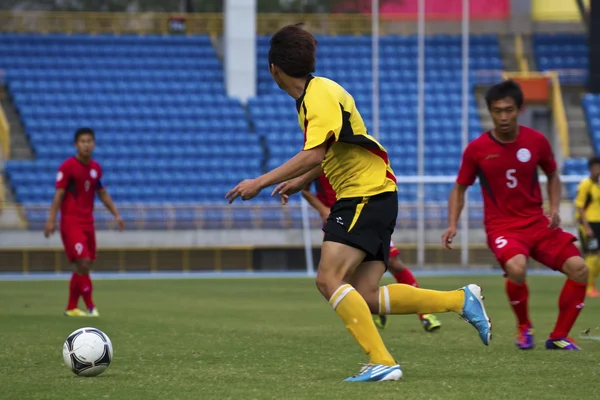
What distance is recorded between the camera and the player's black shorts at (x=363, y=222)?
650 centimetres

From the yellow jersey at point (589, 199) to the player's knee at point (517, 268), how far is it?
8407 mm

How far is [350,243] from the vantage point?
6.49 m

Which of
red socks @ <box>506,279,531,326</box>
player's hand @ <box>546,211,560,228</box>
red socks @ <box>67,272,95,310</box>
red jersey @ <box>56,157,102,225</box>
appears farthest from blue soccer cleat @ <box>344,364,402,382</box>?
red jersey @ <box>56,157,102,225</box>

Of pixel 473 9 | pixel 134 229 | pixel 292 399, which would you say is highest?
pixel 473 9

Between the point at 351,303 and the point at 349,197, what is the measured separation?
63 cm

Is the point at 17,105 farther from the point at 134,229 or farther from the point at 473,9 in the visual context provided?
the point at 473,9

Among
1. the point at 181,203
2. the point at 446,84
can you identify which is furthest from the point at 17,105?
the point at 446,84

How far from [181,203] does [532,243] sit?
767 inches

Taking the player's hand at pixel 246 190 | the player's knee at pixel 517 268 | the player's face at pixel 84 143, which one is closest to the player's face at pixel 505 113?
the player's knee at pixel 517 268

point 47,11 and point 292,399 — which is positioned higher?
point 47,11

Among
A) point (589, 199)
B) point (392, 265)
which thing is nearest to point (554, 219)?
point (392, 265)

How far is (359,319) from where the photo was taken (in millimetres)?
6410

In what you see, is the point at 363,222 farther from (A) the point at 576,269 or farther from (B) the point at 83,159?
(B) the point at 83,159

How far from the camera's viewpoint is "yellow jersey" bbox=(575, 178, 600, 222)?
16.8m
